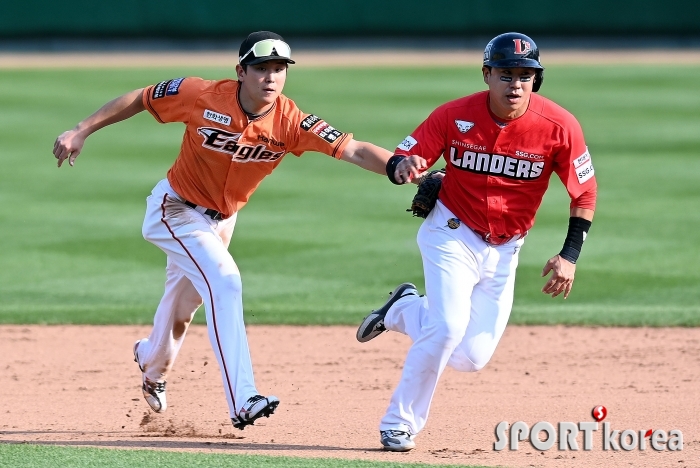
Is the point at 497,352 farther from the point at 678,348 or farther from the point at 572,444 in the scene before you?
the point at 572,444

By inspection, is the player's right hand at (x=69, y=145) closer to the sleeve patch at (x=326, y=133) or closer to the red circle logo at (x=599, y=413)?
the sleeve patch at (x=326, y=133)

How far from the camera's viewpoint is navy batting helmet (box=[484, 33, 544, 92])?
5379mm

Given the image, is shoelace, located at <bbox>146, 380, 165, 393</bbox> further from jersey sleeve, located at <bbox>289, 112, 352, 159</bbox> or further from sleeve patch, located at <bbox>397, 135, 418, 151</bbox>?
sleeve patch, located at <bbox>397, 135, 418, 151</bbox>

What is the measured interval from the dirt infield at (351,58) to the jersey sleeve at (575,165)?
2065 cm

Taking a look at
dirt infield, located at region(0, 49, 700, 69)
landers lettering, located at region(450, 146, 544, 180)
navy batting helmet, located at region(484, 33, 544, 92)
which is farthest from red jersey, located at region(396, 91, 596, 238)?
dirt infield, located at region(0, 49, 700, 69)

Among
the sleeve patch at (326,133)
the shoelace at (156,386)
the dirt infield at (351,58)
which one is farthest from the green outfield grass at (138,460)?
the dirt infield at (351,58)

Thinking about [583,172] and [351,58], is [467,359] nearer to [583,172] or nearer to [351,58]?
[583,172]

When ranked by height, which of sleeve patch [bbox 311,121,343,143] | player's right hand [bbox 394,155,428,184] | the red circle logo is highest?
sleeve patch [bbox 311,121,343,143]

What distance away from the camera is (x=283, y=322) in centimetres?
868

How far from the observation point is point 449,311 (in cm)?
534

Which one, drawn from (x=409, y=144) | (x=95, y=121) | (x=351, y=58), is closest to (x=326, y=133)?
(x=409, y=144)

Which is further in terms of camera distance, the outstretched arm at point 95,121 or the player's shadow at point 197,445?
the outstretched arm at point 95,121

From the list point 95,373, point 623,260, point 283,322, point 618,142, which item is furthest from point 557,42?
point 95,373

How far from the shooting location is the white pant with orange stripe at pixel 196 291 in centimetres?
548
